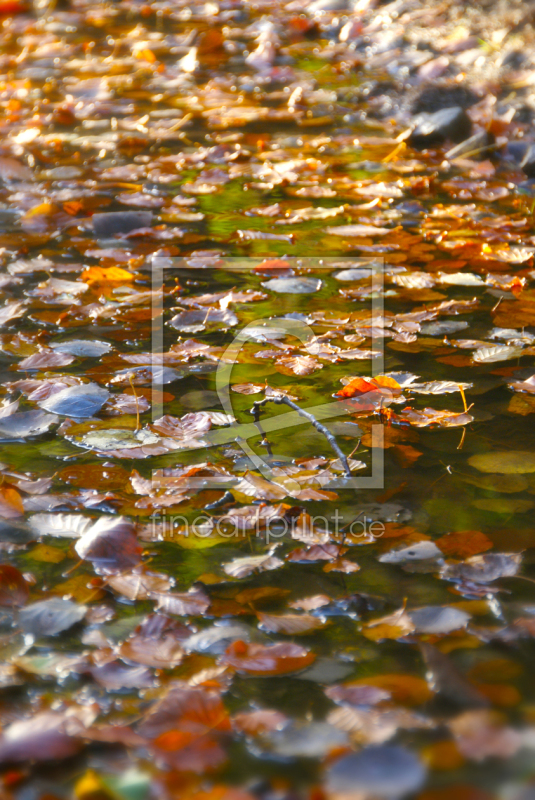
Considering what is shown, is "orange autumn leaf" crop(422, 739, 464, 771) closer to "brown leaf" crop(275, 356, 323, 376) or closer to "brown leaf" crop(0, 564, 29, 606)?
"brown leaf" crop(0, 564, 29, 606)

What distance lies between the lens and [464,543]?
135 cm

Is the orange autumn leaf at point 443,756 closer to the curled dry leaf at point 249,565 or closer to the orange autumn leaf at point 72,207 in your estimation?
the curled dry leaf at point 249,565

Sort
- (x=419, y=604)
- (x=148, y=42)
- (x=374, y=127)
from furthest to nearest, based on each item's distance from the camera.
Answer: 1. (x=148, y=42)
2. (x=374, y=127)
3. (x=419, y=604)

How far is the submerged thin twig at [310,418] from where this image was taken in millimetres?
1543

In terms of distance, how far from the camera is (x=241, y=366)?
6.50 ft

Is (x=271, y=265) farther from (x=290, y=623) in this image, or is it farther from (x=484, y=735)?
(x=484, y=735)

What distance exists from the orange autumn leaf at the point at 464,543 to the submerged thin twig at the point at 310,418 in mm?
260

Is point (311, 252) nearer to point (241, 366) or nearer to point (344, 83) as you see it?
point (241, 366)

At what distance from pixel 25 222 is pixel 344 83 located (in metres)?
3.02

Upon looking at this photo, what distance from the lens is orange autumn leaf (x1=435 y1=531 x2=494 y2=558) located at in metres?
1.34

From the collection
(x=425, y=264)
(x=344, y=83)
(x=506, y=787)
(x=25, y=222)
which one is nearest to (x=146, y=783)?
(x=506, y=787)

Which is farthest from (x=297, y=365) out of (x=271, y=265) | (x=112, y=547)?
(x=112, y=547)

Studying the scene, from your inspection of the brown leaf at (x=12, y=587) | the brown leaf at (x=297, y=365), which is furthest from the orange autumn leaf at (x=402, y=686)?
the brown leaf at (x=297, y=365)

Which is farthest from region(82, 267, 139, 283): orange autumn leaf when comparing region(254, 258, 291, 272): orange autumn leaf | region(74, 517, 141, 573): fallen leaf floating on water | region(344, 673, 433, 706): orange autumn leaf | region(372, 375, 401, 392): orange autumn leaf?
region(344, 673, 433, 706): orange autumn leaf
